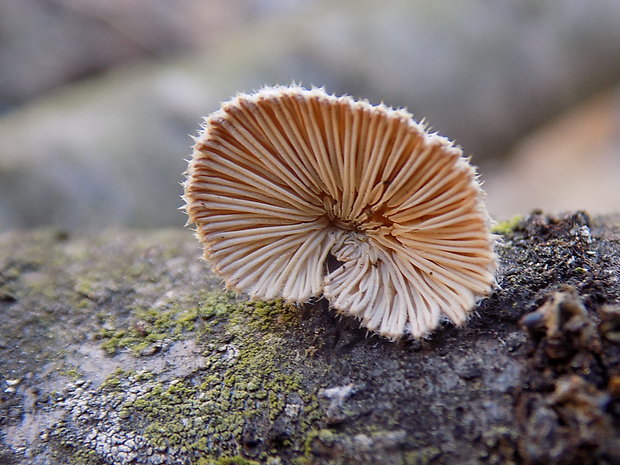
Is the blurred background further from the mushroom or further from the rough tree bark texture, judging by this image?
the mushroom

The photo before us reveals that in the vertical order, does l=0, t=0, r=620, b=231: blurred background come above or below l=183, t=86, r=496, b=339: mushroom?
above

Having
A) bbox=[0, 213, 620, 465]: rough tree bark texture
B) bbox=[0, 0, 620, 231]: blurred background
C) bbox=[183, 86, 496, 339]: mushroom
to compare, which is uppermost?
bbox=[0, 0, 620, 231]: blurred background

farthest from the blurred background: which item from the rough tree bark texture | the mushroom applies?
the mushroom

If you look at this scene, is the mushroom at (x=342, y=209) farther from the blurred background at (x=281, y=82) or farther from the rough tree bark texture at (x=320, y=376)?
the blurred background at (x=281, y=82)

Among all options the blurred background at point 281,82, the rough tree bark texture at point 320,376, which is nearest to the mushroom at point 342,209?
the rough tree bark texture at point 320,376

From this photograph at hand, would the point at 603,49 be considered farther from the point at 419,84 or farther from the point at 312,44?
the point at 312,44

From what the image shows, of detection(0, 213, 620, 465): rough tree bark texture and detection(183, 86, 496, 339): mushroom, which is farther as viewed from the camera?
detection(183, 86, 496, 339): mushroom
